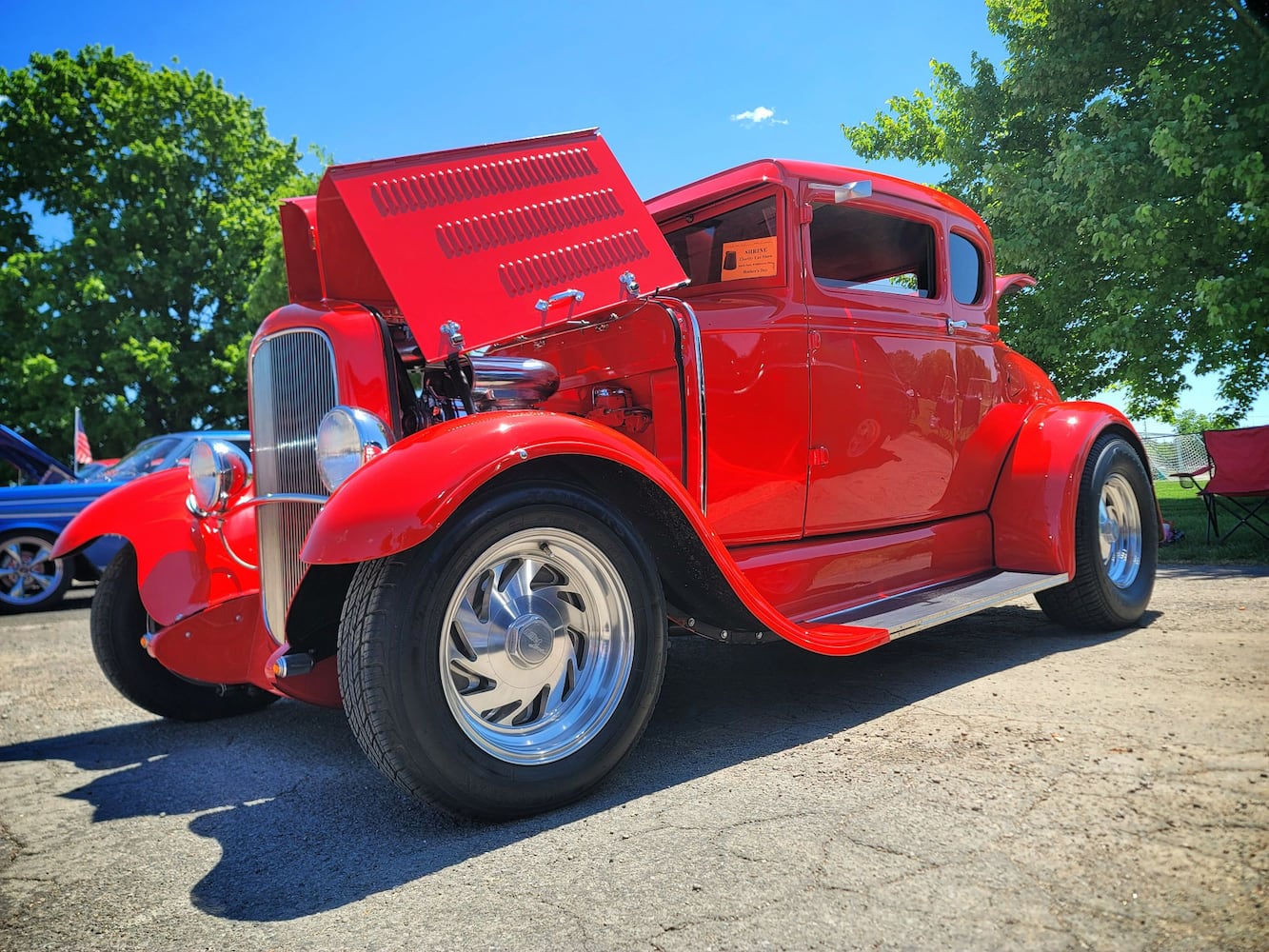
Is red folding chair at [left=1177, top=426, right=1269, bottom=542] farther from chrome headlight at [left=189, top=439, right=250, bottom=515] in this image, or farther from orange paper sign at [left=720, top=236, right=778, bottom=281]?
chrome headlight at [left=189, top=439, right=250, bottom=515]

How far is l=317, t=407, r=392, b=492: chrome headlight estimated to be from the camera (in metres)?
2.40

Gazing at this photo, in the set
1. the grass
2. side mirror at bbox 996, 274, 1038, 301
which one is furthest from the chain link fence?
side mirror at bbox 996, 274, 1038, 301

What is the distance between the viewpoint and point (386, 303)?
3.05 metres

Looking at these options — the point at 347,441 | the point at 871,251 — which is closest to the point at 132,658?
the point at 347,441

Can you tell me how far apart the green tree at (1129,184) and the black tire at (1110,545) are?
663 centimetres

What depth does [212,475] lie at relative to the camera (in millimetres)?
3273

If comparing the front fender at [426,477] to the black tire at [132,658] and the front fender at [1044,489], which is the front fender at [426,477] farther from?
the front fender at [1044,489]

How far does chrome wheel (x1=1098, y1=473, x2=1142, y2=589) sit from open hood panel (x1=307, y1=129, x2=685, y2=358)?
2.87m

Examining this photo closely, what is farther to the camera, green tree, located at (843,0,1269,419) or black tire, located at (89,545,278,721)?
green tree, located at (843,0,1269,419)

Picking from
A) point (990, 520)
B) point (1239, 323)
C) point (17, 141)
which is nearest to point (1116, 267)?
point (1239, 323)

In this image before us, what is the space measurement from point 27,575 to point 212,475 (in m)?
6.59

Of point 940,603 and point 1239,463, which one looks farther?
point 1239,463

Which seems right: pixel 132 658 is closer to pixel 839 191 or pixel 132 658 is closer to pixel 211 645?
pixel 211 645

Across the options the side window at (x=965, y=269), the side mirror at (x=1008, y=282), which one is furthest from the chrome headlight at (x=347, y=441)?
the side mirror at (x=1008, y=282)
